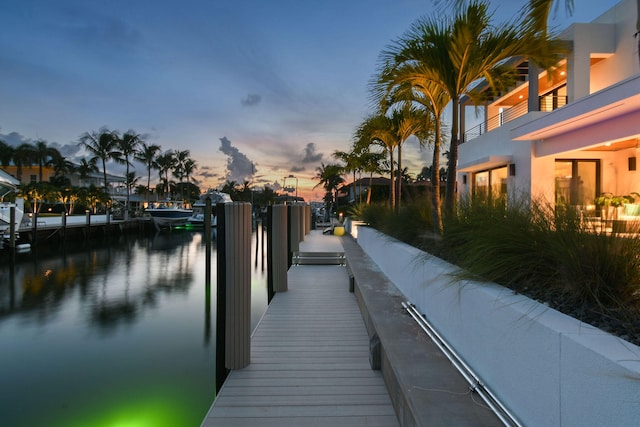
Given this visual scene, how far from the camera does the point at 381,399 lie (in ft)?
10.7

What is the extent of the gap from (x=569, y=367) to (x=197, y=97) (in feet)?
68.4

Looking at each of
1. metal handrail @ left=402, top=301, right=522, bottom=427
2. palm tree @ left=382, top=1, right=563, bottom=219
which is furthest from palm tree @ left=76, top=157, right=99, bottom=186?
metal handrail @ left=402, top=301, right=522, bottom=427

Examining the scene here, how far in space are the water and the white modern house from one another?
715 cm

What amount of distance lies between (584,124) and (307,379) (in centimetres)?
854

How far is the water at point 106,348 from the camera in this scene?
5.35 metres

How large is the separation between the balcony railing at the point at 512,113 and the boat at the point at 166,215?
30701mm

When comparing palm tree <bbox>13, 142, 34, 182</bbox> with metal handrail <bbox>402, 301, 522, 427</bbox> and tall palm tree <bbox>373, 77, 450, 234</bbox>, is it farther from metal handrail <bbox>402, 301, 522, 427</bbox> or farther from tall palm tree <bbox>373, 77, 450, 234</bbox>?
metal handrail <bbox>402, 301, 522, 427</bbox>

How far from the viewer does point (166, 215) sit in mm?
38219

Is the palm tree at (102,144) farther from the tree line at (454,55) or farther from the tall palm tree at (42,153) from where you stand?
the tree line at (454,55)

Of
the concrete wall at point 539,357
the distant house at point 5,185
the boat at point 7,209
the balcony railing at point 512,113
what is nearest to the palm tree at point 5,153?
the boat at point 7,209

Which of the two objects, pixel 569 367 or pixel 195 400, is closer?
pixel 569 367

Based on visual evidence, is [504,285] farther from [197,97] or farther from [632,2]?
[197,97]

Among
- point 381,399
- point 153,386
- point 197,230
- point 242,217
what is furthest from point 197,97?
point 197,230

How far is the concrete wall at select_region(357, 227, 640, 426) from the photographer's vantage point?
1.29 m
